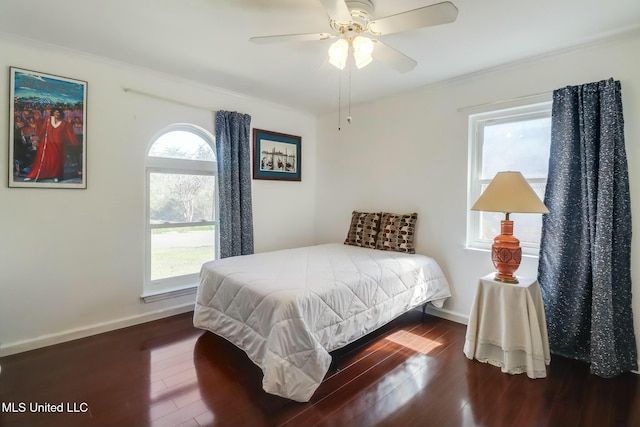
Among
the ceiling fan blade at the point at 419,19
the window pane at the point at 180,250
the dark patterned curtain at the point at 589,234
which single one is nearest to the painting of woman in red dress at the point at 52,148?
the window pane at the point at 180,250

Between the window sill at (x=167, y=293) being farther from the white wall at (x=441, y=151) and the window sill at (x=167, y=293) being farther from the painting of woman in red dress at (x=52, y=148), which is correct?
the white wall at (x=441, y=151)

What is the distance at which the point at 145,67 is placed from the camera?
9.02 ft

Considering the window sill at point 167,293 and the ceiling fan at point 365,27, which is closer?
the ceiling fan at point 365,27

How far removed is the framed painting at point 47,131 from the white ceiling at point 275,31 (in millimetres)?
319

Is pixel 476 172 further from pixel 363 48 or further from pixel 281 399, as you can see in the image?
pixel 281 399

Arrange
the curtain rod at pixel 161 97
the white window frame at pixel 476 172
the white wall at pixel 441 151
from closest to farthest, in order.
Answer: the white wall at pixel 441 151 < the curtain rod at pixel 161 97 < the white window frame at pixel 476 172

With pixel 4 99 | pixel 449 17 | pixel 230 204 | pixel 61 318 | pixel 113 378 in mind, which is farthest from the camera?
pixel 230 204

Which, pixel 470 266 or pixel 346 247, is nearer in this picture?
pixel 470 266

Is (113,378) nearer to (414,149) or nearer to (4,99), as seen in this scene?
(4,99)

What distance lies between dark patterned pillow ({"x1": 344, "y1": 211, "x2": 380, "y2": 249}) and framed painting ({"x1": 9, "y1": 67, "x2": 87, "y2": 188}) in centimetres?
257

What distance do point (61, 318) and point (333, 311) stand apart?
2195 millimetres

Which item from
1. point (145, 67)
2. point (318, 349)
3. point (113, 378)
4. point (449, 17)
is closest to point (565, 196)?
point (449, 17)

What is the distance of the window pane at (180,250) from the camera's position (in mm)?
3031

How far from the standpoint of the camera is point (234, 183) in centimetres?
328
